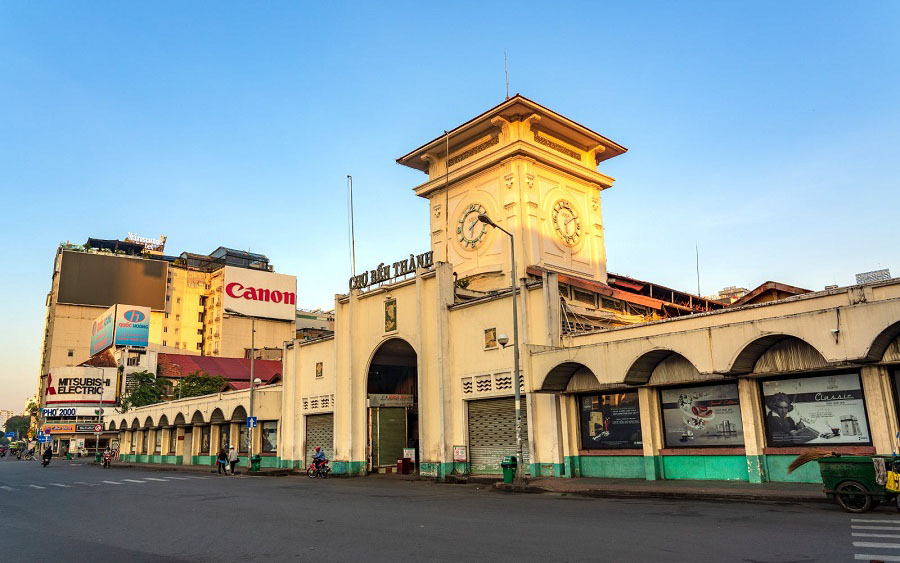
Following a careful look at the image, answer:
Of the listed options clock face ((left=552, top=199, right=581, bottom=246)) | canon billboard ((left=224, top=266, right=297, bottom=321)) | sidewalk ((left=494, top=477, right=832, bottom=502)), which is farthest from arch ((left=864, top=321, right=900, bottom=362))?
canon billboard ((left=224, top=266, right=297, bottom=321))

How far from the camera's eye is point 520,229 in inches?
1476

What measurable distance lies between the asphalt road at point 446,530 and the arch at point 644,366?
5127 millimetres

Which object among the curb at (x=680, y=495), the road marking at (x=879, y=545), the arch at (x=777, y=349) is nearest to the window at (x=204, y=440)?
the curb at (x=680, y=495)

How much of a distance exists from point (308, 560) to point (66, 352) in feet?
436

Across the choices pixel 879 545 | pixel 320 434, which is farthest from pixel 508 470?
pixel 320 434

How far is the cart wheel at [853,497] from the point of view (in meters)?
13.6

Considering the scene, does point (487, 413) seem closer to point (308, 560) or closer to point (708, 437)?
point (708, 437)

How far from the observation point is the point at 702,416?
21.4 m

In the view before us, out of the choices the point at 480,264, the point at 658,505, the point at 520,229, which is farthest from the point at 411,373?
the point at 658,505

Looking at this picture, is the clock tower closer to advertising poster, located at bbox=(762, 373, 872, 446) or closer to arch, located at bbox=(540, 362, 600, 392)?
arch, located at bbox=(540, 362, 600, 392)

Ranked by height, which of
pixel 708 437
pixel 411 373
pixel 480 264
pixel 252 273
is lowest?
pixel 708 437

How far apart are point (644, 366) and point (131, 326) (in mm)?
96518

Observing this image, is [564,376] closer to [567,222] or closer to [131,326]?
[567,222]

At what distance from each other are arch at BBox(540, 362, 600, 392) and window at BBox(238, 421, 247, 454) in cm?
2906
